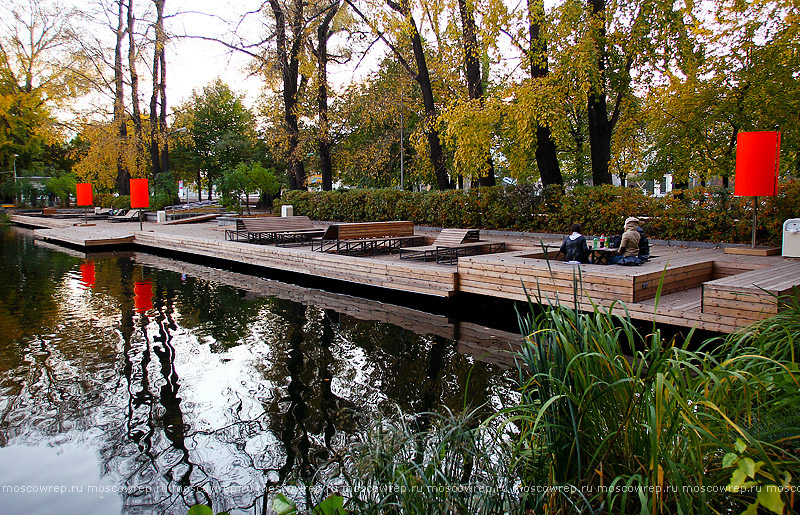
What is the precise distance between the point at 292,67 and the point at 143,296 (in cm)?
1453

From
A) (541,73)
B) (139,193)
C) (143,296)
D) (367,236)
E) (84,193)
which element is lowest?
(143,296)

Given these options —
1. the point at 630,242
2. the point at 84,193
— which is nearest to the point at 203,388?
the point at 630,242

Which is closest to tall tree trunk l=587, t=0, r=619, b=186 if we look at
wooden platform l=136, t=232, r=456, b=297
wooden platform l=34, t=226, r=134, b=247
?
wooden platform l=136, t=232, r=456, b=297

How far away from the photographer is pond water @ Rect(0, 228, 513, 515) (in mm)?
4219

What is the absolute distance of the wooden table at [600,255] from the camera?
881 cm

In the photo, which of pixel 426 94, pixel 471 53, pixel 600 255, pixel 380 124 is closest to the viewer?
pixel 600 255

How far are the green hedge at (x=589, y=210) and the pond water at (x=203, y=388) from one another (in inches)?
246

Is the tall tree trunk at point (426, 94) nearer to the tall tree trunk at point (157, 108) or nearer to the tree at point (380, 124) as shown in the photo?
the tree at point (380, 124)

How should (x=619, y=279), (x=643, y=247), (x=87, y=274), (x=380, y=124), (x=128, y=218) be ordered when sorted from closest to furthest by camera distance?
1. (x=619, y=279)
2. (x=643, y=247)
3. (x=87, y=274)
4. (x=380, y=124)
5. (x=128, y=218)

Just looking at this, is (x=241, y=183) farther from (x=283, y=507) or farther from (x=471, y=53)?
(x=283, y=507)

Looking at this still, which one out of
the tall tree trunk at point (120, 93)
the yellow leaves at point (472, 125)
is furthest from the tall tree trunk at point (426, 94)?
the tall tree trunk at point (120, 93)

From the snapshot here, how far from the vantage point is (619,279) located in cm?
730

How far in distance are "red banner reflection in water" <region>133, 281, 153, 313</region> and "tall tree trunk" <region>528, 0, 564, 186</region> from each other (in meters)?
10.1

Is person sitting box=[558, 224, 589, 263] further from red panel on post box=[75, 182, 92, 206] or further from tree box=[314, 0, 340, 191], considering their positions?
red panel on post box=[75, 182, 92, 206]
